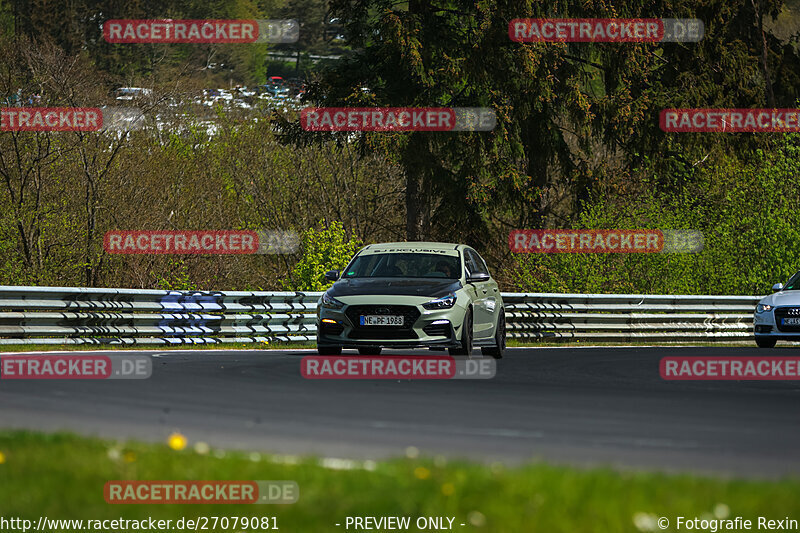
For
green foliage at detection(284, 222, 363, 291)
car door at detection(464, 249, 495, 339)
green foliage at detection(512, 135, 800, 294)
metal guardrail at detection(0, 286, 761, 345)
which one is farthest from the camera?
green foliage at detection(512, 135, 800, 294)

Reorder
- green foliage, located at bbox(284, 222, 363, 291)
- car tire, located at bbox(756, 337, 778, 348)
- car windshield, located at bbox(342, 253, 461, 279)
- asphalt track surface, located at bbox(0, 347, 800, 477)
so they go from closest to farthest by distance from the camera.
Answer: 1. asphalt track surface, located at bbox(0, 347, 800, 477)
2. car windshield, located at bbox(342, 253, 461, 279)
3. car tire, located at bbox(756, 337, 778, 348)
4. green foliage, located at bbox(284, 222, 363, 291)

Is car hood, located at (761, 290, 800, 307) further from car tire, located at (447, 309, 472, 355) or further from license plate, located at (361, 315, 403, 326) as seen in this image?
license plate, located at (361, 315, 403, 326)

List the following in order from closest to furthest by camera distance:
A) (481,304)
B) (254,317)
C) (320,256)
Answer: (481,304)
(254,317)
(320,256)

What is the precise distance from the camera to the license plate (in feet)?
61.9

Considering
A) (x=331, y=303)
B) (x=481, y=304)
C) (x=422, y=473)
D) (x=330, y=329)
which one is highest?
(x=422, y=473)

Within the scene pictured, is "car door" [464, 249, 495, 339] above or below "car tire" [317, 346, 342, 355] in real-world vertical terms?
above

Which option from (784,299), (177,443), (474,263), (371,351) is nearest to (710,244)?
(784,299)

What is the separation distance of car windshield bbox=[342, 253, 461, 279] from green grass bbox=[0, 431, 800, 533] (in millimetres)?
12133

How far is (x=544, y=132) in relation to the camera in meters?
41.3

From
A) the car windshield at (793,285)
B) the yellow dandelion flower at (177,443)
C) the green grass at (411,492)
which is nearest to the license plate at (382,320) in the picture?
the yellow dandelion flower at (177,443)

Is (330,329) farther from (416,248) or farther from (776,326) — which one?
(776,326)

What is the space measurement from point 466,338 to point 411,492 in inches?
484

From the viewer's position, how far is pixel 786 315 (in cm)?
2697

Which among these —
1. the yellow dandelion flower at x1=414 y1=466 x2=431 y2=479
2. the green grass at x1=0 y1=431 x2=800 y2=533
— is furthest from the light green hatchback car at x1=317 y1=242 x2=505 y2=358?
the yellow dandelion flower at x1=414 y1=466 x2=431 y2=479
